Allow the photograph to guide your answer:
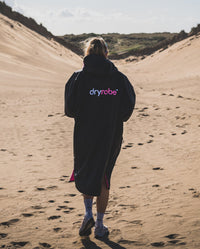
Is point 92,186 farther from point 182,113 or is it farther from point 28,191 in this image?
point 182,113

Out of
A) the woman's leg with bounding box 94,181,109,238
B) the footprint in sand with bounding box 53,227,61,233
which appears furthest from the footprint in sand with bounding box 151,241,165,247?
the footprint in sand with bounding box 53,227,61,233

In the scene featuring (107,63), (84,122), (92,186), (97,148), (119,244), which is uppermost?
(107,63)

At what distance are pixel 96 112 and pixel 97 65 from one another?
0.41 meters

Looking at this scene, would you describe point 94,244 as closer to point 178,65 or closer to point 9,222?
point 9,222

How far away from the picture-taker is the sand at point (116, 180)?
3.75 metres

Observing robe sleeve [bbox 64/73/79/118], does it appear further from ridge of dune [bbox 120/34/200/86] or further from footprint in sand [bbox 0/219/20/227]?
ridge of dune [bbox 120/34/200/86]

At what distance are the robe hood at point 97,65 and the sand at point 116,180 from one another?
1.59m

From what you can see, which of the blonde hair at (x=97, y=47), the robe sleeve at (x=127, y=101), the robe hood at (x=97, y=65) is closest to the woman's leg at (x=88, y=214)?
the robe sleeve at (x=127, y=101)

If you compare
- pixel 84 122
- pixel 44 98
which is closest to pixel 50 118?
pixel 44 98

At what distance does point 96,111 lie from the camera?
3.36m

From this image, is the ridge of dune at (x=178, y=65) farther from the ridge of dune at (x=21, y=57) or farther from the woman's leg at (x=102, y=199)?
the woman's leg at (x=102, y=199)

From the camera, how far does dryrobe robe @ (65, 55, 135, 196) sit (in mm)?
3346

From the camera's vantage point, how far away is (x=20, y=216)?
4.30 metres

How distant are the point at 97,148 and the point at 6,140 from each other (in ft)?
17.9
